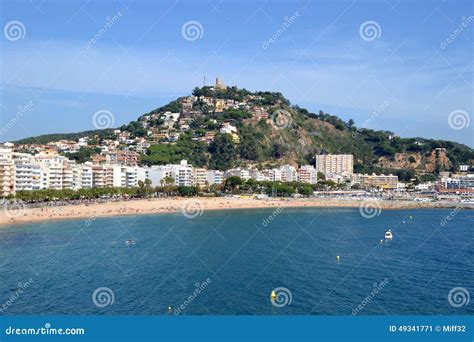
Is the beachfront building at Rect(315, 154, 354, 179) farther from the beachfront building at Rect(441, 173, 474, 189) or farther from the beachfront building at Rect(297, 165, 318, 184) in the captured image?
the beachfront building at Rect(441, 173, 474, 189)

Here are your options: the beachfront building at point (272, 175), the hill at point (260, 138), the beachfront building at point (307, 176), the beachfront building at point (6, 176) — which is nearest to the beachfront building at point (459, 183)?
the hill at point (260, 138)

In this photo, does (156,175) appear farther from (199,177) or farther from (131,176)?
(199,177)

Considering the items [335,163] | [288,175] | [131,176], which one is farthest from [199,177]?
[335,163]

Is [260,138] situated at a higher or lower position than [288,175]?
higher

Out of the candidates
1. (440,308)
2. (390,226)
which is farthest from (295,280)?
Answer: (390,226)

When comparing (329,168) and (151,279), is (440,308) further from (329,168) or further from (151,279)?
(329,168)

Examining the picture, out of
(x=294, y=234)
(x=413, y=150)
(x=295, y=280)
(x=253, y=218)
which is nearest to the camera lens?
(x=295, y=280)

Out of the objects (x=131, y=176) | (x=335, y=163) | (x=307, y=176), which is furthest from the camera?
(x=335, y=163)
